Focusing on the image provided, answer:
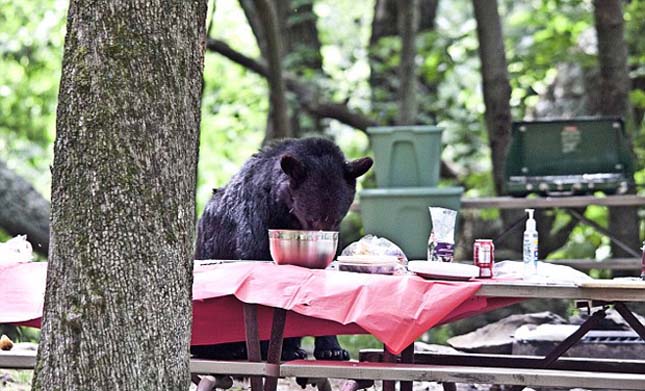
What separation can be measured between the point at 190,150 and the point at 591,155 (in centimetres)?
644

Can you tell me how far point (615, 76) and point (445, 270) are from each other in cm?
615

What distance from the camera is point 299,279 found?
13.9 feet

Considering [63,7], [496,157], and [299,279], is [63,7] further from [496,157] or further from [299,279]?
[299,279]

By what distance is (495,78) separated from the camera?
1030 centimetres

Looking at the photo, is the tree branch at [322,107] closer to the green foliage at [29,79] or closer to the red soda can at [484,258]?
the green foliage at [29,79]

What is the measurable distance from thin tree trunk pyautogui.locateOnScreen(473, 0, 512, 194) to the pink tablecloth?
5.86 meters

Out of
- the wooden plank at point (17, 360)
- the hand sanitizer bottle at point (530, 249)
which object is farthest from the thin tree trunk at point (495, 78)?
the wooden plank at point (17, 360)

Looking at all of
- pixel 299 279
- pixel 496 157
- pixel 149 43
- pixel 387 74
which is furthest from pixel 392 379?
pixel 387 74

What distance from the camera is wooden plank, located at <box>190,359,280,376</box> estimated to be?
14.2 feet

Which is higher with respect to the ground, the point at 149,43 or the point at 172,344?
the point at 149,43

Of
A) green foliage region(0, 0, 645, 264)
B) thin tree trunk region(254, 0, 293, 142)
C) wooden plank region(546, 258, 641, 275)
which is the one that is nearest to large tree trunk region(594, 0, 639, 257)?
wooden plank region(546, 258, 641, 275)

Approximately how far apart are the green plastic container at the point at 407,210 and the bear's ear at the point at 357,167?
3423mm

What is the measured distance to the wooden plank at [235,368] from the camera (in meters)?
4.34

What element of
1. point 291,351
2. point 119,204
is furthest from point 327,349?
point 119,204
